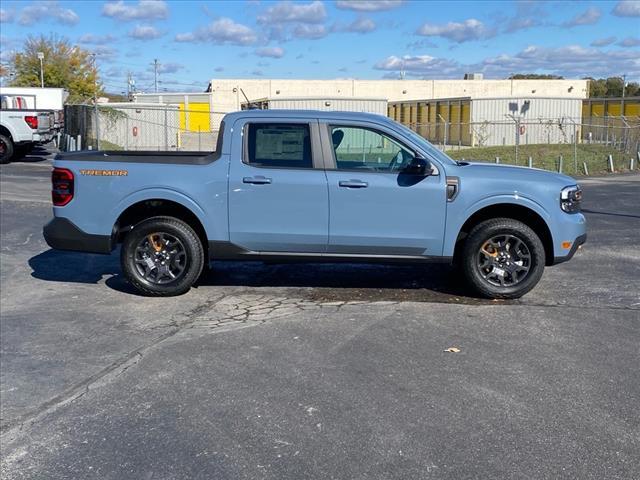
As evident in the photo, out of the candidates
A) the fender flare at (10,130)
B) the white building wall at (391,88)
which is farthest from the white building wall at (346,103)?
the white building wall at (391,88)

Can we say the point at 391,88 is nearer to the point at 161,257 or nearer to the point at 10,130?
the point at 10,130

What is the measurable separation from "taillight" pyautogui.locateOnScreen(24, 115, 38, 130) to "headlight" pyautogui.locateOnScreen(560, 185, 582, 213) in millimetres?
19583

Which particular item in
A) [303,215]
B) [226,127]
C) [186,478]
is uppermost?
[226,127]

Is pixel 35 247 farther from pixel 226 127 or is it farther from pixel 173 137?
pixel 173 137

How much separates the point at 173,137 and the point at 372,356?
28470 mm

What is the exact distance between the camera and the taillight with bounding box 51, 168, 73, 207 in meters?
7.43

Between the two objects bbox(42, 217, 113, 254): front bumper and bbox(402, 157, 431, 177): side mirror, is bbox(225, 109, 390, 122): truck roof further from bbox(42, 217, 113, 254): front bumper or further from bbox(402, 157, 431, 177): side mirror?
bbox(42, 217, 113, 254): front bumper

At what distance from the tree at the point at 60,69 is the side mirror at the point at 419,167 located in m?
52.1

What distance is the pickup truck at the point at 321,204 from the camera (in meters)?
7.13

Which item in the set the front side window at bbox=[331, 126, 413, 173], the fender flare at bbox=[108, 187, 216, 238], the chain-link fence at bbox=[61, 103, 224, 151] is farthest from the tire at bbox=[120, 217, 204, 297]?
the chain-link fence at bbox=[61, 103, 224, 151]

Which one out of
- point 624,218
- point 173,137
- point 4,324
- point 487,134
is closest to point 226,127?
point 4,324

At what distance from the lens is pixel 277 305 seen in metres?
7.27

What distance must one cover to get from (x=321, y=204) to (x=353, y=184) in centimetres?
37

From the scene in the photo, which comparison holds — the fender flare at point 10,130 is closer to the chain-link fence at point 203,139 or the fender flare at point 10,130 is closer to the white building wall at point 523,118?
the chain-link fence at point 203,139
